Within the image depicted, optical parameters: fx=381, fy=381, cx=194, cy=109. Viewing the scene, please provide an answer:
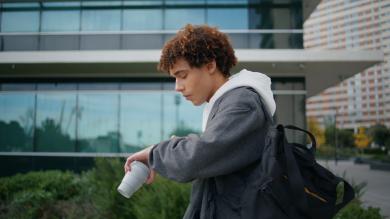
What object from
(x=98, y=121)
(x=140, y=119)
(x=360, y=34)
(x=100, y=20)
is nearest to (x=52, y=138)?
(x=98, y=121)

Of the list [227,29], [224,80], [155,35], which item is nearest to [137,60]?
[155,35]

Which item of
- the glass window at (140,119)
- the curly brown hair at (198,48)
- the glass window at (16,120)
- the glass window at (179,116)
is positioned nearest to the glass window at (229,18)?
the glass window at (179,116)

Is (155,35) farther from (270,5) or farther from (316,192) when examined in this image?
(316,192)

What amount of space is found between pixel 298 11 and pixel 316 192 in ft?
40.6

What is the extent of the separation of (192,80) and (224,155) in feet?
1.15

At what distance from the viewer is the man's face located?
4.75 feet

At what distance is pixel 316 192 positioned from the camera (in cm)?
129

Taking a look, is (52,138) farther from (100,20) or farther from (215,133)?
(215,133)

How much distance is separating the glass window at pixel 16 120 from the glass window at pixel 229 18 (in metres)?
6.88

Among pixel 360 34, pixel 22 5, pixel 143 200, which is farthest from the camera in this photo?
pixel 22 5

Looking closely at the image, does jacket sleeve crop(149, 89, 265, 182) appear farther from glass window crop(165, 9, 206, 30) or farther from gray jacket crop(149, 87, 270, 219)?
glass window crop(165, 9, 206, 30)

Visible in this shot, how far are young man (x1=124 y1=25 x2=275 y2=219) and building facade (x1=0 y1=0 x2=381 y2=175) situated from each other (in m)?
11.0

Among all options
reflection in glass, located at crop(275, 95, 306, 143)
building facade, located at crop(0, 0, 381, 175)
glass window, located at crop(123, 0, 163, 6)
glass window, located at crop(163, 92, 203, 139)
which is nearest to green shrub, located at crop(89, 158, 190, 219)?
glass window, located at crop(163, 92, 203, 139)

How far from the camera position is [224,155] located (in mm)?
1248
